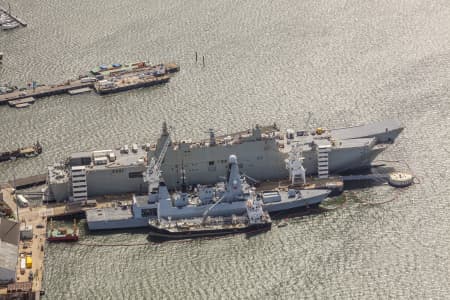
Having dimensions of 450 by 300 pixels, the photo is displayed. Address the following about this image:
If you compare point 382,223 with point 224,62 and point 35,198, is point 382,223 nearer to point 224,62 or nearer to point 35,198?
point 35,198

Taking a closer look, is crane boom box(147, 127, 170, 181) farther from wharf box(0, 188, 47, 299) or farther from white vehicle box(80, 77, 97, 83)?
white vehicle box(80, 77, 97, 83)

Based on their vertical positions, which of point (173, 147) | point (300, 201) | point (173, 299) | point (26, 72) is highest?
point (26, 72)

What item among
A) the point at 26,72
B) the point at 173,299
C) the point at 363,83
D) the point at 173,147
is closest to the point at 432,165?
the point at 363,83

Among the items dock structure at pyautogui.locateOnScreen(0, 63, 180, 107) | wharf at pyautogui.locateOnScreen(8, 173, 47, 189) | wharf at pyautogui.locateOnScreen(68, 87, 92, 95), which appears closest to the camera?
wharf at pyautogui.locateOnScreen(8, 173, 47, 189)

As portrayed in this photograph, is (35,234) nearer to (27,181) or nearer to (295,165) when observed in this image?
(27,181)

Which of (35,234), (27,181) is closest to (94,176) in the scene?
(27,181)

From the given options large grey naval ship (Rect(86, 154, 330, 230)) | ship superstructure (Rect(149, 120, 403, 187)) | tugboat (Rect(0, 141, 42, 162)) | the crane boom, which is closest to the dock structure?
tugboat (Rect(0, 141, 42, 162))
